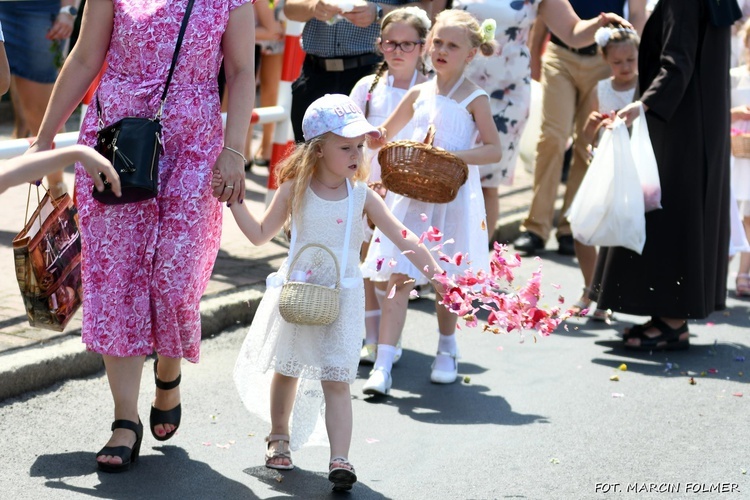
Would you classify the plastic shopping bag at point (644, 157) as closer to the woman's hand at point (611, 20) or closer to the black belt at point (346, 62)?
the woman's hand at point (611, 20)

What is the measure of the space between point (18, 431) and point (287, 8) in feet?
10.5

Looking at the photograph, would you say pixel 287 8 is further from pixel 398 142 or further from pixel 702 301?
pixel 702 301

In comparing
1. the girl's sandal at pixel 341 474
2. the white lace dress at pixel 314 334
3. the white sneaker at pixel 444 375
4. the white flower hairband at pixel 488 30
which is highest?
the white flower hairband at pixel 488 30

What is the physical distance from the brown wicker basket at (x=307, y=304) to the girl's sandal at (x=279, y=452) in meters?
0.52

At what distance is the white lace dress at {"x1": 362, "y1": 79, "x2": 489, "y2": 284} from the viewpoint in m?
6.32

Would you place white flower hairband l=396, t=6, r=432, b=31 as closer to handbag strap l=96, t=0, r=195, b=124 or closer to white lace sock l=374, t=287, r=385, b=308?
white lace sock l=374, t=287, r=385, b=308

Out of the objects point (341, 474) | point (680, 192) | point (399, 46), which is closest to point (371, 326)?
point (399, 46)

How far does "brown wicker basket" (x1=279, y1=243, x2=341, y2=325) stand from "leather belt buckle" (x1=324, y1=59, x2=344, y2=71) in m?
2.70

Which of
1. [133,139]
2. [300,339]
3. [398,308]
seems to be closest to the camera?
[133,139]

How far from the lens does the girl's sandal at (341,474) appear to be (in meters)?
4.72

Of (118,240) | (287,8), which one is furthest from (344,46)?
(118,240)

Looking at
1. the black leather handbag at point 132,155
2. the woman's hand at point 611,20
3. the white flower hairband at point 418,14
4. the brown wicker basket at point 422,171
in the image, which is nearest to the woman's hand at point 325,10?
the white flower hairband at point 418,14

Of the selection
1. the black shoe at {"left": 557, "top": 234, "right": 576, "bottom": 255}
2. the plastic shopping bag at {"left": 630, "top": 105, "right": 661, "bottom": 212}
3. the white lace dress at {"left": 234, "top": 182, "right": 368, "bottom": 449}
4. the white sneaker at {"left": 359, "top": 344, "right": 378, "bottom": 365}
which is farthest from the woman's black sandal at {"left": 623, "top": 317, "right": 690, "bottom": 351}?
the white lace dress at {"left": 234, "top": 182, "right": 368, "bottom": 449}

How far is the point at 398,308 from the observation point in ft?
20.5
